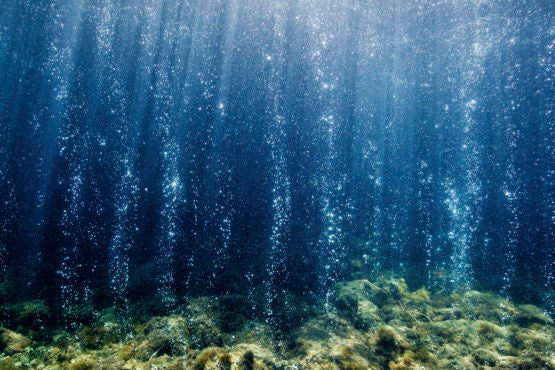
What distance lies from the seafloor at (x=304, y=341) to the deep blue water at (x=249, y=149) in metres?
0.88

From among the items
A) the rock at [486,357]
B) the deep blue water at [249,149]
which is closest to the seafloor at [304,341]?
the rock at [486,357]

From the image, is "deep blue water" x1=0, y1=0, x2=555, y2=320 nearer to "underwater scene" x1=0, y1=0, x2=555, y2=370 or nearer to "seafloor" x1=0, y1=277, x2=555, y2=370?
"underwater scene" x1=0, y1=0, x2=555, y2=370

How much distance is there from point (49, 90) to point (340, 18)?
1678cm

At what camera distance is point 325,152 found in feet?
51.8

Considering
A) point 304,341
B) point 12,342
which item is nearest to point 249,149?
point 304,341

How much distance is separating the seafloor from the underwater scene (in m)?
0.03

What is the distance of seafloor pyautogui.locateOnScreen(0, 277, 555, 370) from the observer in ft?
10.5

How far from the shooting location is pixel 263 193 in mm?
10883

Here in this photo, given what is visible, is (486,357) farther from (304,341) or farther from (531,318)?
(531,318)

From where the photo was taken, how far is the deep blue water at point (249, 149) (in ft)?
25.8

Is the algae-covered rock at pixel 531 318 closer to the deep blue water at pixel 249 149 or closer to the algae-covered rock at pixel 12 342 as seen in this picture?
the deep blue water at pixel 249 149

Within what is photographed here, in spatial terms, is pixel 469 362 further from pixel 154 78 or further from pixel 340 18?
pixel 154 78

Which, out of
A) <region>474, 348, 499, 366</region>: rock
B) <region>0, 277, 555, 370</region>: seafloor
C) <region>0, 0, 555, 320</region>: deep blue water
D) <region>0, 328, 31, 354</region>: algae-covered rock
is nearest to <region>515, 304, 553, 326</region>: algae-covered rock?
<region>0, 277, 555, 370</region>: seafloor

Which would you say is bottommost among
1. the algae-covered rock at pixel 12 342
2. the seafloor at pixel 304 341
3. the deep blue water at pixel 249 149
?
the algae-covered rock at pixel 12 342
